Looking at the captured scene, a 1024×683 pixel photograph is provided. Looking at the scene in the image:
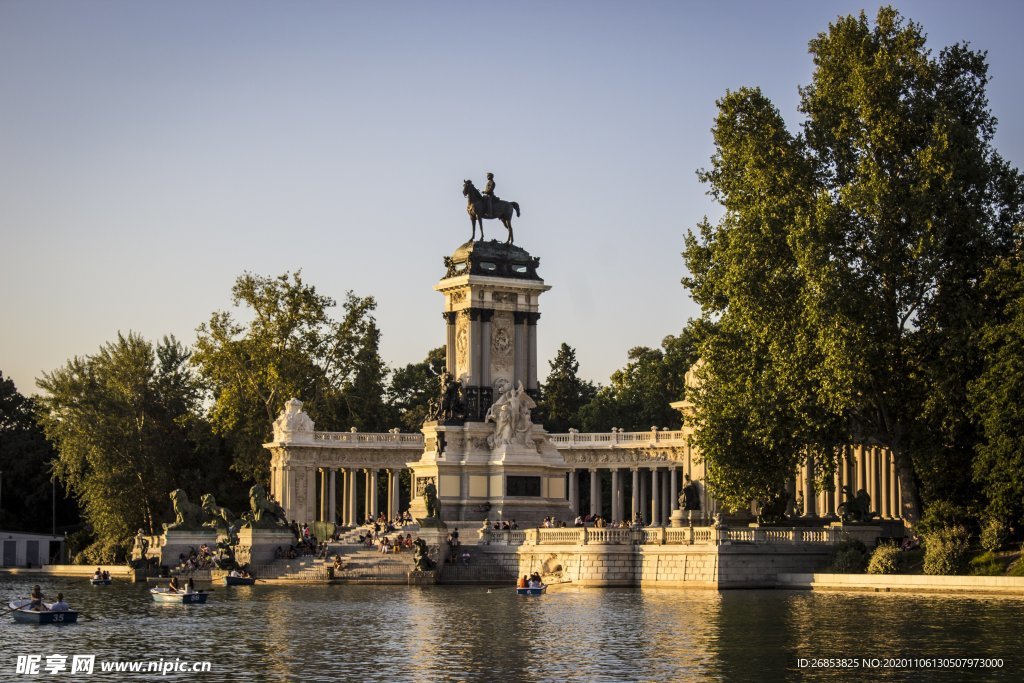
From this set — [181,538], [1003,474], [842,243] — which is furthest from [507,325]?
[1003,474]

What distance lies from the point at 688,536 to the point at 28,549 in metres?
57.6

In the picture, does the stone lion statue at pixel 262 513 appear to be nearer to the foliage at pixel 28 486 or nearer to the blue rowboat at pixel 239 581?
the blue rowboat at pixel 239 581

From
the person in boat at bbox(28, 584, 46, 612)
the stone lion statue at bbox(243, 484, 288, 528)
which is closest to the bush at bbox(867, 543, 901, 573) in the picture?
the person in boat at bbox(28, 584, 46, 612)

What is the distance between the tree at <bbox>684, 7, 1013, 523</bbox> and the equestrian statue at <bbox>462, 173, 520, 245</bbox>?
19804 millimetres

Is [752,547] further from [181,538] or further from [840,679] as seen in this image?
[181,538]

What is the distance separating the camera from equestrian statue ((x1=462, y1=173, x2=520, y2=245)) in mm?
85312

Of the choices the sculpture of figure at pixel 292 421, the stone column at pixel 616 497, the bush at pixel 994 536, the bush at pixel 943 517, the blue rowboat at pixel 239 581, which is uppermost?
the sculpture of figure at pixel 292 421

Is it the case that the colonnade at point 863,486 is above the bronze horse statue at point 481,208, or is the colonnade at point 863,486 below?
below

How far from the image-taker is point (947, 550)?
59.5m

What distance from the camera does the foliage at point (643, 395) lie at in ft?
404

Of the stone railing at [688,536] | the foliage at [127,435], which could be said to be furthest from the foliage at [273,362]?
the stone railing at [688,536]

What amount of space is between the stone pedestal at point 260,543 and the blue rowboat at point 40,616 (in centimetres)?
2525

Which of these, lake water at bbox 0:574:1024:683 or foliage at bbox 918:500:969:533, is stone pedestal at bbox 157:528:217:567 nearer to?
lake water at bbox 0:574:1024:683

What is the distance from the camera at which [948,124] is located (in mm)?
62844
